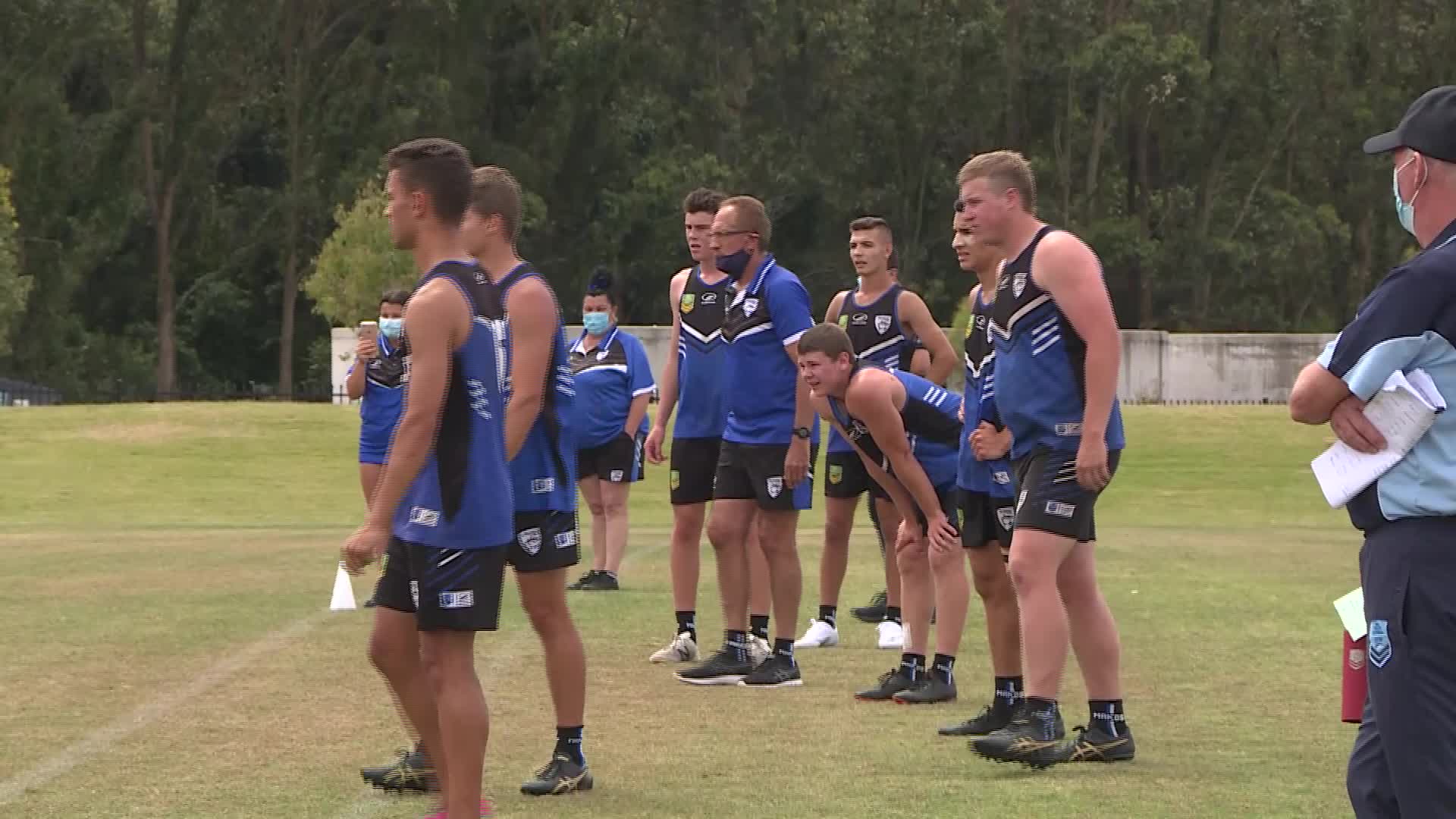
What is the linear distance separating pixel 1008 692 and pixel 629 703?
190 centimetres

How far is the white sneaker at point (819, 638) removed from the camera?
463 inches

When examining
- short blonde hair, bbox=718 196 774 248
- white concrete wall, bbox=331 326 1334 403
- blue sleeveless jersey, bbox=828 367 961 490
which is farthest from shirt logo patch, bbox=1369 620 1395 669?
white concrete wall, bbox=331 326 1334 403

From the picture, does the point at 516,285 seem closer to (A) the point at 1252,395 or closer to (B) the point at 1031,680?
(B) the point at 1031,680

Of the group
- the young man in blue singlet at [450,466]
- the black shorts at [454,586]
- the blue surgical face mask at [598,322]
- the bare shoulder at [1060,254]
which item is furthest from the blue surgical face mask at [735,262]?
the blue surgical face mask at [598,322]

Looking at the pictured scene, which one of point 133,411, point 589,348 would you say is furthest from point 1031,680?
point 133,411

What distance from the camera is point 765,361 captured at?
407 inches

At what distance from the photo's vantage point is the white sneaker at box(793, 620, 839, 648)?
38.5 ft

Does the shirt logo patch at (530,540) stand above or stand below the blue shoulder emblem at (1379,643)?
below

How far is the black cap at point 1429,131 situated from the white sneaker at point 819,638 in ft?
24.5

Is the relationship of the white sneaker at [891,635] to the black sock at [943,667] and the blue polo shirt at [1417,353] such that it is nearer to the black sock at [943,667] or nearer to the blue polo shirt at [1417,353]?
the black sock at [943,667]

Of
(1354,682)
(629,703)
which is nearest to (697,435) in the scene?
(629,703)

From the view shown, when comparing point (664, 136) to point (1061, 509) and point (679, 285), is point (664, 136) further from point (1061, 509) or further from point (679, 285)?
point (1061, 509)

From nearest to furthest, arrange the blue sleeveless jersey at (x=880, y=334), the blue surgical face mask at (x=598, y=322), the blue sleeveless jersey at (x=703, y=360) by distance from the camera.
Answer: the blue sleeveless jersey at (x=703, y=360) → the blue sleeveless jersey at (x=880, y=334) → the blue surgical face mask at (x=598, y=322)

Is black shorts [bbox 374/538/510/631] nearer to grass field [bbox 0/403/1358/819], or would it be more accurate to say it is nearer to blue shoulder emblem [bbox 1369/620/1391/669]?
grass field [bbox 0/403/1358/819]
